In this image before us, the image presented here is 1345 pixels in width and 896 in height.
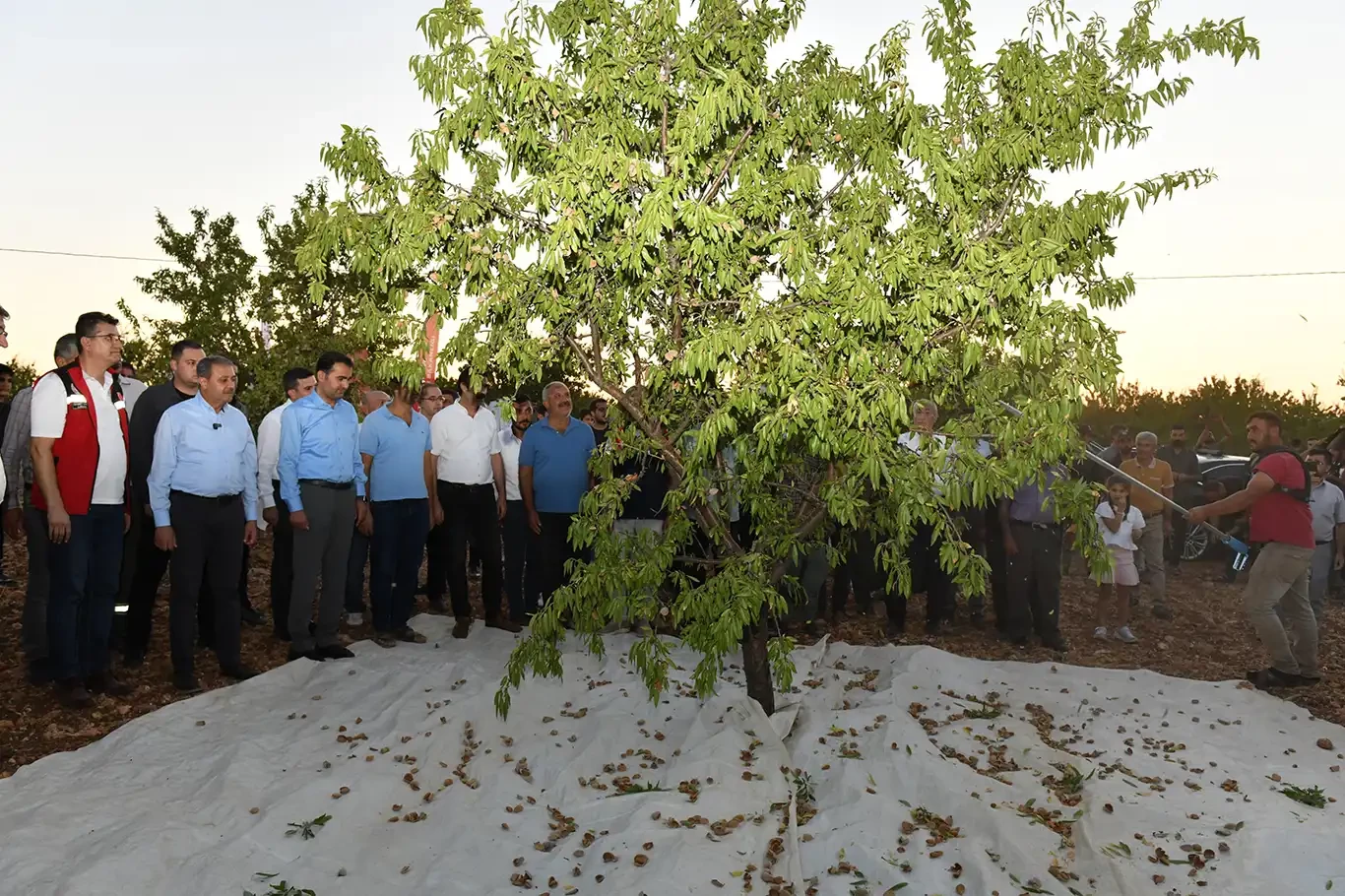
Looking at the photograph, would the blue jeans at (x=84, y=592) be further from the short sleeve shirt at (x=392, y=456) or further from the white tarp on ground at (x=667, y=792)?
the short sleeve shirt at (x=392, y=456)

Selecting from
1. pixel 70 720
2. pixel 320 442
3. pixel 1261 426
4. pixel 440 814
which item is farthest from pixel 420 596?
pixel 1261 426

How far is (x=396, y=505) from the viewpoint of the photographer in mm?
7891

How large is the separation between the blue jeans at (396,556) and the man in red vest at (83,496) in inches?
74.6

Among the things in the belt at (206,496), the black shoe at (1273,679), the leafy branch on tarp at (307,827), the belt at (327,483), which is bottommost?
the leafy branch on tarp at (307,827)

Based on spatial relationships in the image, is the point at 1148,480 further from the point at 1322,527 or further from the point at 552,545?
the point at 552,545

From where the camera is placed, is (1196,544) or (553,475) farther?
(1196,544)

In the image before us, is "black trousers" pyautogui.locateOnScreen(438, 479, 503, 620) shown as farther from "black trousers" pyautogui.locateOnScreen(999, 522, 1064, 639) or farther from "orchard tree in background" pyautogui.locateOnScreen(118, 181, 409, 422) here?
"orchard tree in background" pyautogui.locateOnScreen(118, 181, 409, 422)

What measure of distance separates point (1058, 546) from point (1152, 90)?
4713 millimetres

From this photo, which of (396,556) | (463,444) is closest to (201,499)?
(396,556)

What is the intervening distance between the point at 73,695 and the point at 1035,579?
23.4 feet

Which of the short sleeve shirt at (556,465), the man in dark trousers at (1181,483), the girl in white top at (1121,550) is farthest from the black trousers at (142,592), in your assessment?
the man in dark trousers at (1181,483)

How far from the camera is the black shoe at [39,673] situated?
645 cm

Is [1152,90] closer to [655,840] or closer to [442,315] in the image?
[442,315]

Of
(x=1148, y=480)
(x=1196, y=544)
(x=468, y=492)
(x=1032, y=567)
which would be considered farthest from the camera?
(x=1196, y=544)
